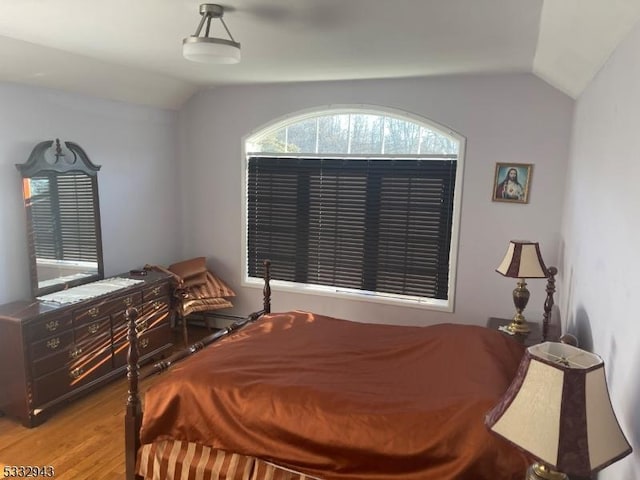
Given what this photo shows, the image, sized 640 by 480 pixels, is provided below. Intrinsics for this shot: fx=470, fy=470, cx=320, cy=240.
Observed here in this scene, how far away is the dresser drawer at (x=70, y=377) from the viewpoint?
3.16 meters

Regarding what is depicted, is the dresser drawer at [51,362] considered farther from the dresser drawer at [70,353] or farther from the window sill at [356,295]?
the window sill at [356,295]

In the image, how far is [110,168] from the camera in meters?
4.16

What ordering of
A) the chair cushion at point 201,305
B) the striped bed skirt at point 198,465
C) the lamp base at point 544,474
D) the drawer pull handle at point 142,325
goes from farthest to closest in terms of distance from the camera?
the chair cushion at point 201,305, the drawer pull handle at point 142,325, the striped bed skirt at point 198,465, the lamp base at point 544,474

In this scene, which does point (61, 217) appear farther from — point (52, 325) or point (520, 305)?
point (520, 305)

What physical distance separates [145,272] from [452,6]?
3394mm

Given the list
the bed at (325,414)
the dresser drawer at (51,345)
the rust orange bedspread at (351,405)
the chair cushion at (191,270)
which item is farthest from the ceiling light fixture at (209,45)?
the chair cushion at (191,270)

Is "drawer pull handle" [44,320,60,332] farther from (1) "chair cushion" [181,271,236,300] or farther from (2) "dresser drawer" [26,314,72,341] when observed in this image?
(1) "chair cushion" [181,271,236,300]

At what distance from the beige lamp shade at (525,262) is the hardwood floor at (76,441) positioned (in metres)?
2.65

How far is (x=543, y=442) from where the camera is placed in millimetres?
1139

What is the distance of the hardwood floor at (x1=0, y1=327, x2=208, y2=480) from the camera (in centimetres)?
273

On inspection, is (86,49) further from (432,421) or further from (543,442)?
(543,442)

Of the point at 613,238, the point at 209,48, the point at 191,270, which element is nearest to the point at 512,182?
the point at 613,238

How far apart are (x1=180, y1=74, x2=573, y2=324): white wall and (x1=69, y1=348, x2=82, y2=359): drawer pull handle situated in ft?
6.05

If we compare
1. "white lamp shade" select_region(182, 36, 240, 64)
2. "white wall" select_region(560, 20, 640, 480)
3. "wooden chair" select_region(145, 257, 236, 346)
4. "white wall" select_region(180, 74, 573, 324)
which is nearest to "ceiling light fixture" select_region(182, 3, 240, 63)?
"white lamp shade" select_region(182, 36, 240, 64)
